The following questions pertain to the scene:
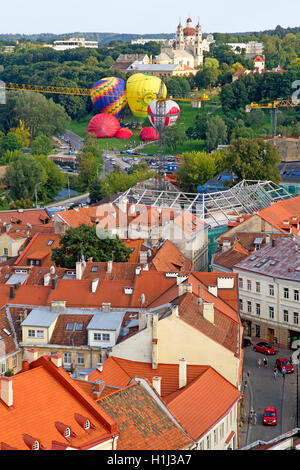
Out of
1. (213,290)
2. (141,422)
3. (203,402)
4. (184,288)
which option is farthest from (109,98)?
(141,422)

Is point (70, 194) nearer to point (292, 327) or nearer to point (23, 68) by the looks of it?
point (292, 327)

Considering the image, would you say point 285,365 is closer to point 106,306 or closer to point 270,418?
point 270,418

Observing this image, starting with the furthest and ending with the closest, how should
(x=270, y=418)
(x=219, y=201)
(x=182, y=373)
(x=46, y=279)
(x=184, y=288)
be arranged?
(x=219, y=201), (x=46, y=279), (x=184, y=288), (x=270, y=418), (x=182, y=373)

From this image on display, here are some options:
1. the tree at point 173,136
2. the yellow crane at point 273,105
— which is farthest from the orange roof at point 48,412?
the yellow crane at point 273,105

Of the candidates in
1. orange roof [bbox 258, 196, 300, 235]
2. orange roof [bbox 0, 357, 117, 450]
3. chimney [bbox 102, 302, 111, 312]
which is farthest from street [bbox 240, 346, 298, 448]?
orange roof [bbox 258, 196, 300, 235]

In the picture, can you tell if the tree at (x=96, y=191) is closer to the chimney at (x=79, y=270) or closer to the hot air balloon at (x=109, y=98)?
the chimney at (x=79, y=270)

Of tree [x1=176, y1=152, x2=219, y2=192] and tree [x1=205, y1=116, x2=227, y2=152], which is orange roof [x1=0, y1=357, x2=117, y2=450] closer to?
tree [x1=176, y1=152, x2=219, y2=192]
